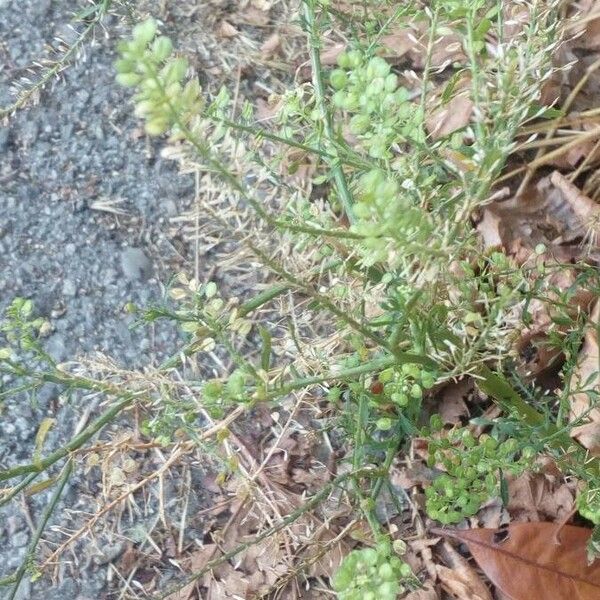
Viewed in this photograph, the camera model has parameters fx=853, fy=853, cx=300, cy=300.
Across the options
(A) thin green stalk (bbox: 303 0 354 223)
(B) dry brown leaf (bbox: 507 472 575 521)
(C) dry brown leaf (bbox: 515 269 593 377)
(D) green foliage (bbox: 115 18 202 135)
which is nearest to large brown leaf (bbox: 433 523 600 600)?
(B) dry brown leaf (bbox: 507 472 575 521)

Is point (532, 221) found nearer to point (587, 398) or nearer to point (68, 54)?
point (587, 398)

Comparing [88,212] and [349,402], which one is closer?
[349,402]

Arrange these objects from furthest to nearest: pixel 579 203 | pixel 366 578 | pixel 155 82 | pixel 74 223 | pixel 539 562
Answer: pixel 74 223 → pixel 579 203 → pixel 539 562 → pixel 366 578 → pixel 155 82

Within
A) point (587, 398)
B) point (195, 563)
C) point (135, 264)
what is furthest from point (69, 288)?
point (587, 398)

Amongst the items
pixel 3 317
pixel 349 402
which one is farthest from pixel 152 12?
pixel 349 402

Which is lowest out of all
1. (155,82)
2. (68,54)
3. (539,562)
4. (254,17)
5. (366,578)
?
(539,562)

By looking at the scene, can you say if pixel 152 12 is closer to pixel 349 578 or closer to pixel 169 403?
pixel 169 403
